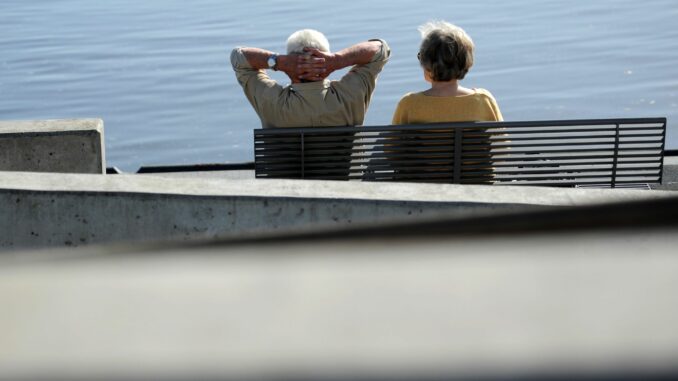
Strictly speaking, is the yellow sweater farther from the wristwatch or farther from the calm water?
the calm water

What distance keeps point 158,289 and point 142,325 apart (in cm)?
2

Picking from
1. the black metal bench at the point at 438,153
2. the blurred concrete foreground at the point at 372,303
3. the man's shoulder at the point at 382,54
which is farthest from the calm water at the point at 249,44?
the blurred concrete foreground at the point at 372,303

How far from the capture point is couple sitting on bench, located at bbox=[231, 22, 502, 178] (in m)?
5.65

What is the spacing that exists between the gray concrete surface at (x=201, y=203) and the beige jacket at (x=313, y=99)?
1.43 metres

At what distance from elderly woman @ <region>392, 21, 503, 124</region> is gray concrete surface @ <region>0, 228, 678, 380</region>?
5276 millimetres

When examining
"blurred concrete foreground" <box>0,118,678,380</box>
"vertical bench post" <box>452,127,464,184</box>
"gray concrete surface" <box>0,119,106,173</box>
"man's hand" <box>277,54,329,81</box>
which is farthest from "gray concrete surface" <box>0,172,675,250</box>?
"blurred concrete foreground" <box>0,118,678,380</box>

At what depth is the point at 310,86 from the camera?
231 inches

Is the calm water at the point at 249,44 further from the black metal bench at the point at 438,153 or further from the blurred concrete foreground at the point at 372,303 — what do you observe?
the blurred concrete foreground at the point at 372,303

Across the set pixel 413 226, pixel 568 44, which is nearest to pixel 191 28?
pixel 568 44

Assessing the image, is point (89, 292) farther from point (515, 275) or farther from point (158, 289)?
point (515, 275)

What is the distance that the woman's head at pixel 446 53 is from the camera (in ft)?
18.3

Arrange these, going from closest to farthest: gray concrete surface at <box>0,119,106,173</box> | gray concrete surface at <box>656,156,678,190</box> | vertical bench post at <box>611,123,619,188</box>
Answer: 1. vertical bench post at <box>611,123,619,188</box>
2. gray concrete surface at <box>0,119,106,173</box>
3. gray concrete surface at <box>656,156,678,190</box>

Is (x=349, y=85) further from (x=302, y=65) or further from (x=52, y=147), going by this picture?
(x=52, y=147)

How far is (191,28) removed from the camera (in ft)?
99.3
